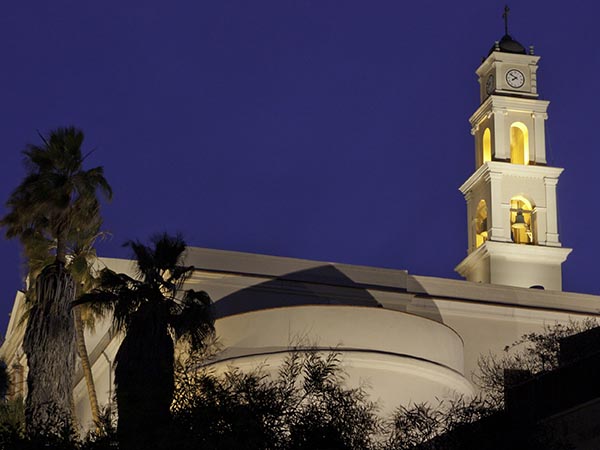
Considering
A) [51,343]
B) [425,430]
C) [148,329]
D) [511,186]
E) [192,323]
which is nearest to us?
[425,430]

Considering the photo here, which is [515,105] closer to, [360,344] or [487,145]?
[487,145]

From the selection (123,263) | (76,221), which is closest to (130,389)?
(76,221)

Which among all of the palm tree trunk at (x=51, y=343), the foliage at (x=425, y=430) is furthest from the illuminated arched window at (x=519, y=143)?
the foliage at (x=425, y=430)

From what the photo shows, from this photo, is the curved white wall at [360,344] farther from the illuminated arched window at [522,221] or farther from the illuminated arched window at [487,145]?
the illuminated arched window at [487,145]

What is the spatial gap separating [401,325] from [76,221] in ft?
27.0

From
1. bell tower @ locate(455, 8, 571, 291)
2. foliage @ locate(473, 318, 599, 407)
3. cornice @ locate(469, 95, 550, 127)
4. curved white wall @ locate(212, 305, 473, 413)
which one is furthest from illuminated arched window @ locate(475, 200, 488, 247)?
curved white wall @ locate(212, 305, 473, 413)

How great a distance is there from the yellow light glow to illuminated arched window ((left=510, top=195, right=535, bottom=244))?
2.06 m

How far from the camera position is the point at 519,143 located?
5859 cm

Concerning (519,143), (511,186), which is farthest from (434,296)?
(519,143)

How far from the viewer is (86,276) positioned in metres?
38.9

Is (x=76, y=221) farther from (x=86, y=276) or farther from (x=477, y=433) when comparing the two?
(x=477, y=433)

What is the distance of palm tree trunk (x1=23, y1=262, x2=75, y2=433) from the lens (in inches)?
1369

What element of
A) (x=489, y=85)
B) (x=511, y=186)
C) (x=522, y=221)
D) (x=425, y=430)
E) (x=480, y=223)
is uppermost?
(x=489, y=85)

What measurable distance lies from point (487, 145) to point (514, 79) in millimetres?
2551
